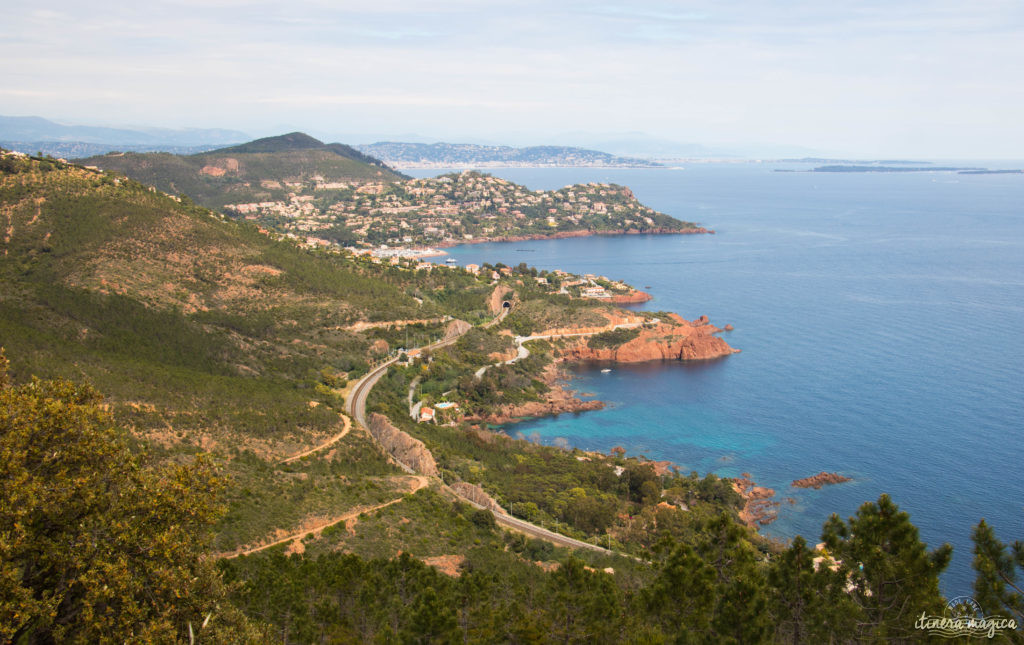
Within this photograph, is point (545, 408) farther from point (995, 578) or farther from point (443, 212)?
point (443, 212)

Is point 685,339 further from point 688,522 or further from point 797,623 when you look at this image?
point 797,623

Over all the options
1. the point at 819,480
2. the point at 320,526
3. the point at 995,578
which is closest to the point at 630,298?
the point at 819,480

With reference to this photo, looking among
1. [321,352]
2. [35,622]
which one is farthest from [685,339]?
[35,622]

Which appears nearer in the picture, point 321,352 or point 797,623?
point 797,623

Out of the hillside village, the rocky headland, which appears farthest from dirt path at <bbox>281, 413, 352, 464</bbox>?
the hillside village

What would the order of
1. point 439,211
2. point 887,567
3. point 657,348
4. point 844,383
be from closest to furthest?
1. point 887,567
2. point 844,383
3. point 657,348
4. point 439,211

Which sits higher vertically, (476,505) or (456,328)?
(456,328)
